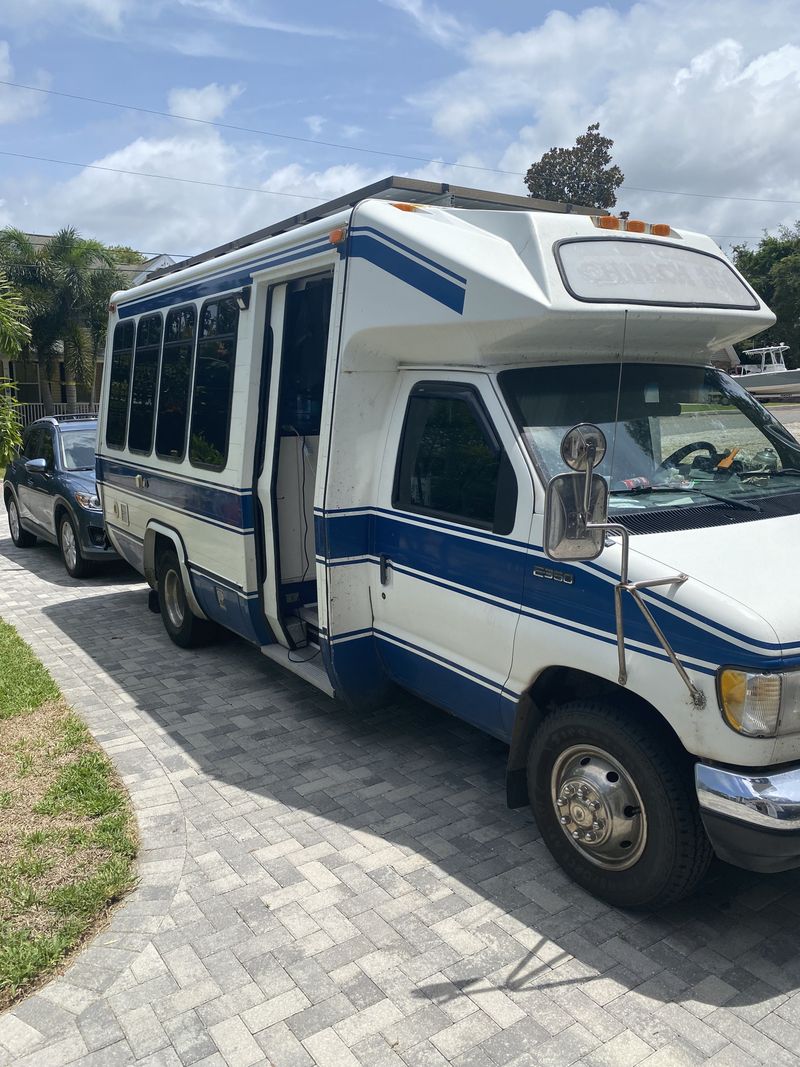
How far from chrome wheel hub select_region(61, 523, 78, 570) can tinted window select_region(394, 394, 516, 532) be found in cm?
633

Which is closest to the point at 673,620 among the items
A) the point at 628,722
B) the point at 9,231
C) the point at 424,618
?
the point at 628,722

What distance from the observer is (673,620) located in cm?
321

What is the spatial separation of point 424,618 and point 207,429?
2.54 m

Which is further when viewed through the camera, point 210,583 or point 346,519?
point 210,583

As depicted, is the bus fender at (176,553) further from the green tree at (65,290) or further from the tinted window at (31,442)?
the green tree at (65,290)

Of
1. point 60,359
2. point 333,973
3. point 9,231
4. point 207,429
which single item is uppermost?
point 9,231

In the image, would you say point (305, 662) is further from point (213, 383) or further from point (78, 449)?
point (78, 449)

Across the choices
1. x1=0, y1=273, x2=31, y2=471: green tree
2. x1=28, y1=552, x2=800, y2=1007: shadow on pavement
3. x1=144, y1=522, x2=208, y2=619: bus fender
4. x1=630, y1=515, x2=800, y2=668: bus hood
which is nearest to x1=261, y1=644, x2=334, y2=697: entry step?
x1=28, y1=552, x2=800, y2=1007: shadow on pavement

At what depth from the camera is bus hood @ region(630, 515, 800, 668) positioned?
9.92 feet

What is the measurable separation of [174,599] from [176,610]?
0.10 m

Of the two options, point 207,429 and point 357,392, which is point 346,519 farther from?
point 207,429

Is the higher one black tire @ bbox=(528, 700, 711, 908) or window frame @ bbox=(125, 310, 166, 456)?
window frame @ bbox=(125, 310, 166, 456)

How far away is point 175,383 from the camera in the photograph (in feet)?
22.5

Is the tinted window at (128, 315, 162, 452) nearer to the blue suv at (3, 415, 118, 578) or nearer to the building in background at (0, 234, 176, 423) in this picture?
the blue suv at (3, 415, 118, 578)
